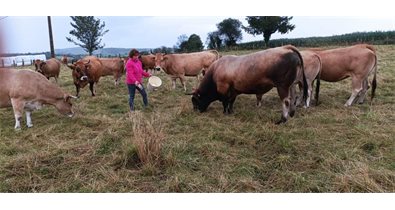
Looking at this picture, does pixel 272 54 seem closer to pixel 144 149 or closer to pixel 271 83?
pixel 271 83

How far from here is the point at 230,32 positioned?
2916 cm

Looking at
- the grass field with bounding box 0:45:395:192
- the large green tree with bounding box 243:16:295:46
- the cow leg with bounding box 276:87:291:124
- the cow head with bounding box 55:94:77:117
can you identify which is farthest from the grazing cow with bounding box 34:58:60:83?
the large green tree with bounding box 243:16:295:46

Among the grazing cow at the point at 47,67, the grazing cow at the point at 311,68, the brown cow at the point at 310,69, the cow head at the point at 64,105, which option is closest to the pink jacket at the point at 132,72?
the cow head at the point at 64,105

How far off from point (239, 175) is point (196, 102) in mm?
4111

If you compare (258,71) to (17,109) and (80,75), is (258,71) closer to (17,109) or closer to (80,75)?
(17,109)

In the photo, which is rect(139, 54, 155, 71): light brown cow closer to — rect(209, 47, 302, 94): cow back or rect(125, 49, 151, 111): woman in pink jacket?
rect(125, 49, 151, 111): woman in pink jacket

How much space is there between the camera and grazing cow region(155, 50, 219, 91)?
12.1m

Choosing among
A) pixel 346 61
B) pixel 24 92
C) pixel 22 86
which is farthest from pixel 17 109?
pixel 346 61

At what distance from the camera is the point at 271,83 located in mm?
6527

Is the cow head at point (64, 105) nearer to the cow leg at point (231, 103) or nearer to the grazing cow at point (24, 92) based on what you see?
the grazing cow at point (24, 92)

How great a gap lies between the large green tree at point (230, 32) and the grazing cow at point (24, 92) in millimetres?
21831

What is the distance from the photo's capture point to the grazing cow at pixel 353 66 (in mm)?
7906

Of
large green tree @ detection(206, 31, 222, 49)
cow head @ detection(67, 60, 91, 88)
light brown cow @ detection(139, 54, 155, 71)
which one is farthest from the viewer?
large green tree @ detection(206, 31, 222, 49)

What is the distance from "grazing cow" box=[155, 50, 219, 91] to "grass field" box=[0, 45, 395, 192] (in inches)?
196
